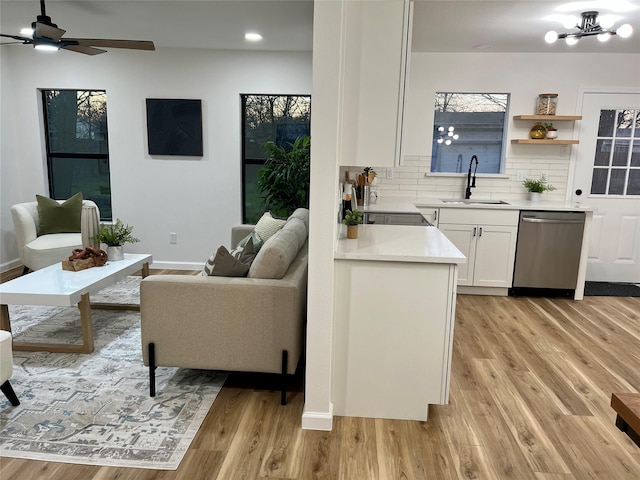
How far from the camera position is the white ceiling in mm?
3244

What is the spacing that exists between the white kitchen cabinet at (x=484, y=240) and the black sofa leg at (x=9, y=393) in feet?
11.8

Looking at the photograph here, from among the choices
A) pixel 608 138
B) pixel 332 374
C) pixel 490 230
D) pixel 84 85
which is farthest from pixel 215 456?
pixel 608 138

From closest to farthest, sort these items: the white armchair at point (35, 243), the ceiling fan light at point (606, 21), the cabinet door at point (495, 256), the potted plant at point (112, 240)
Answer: the ceiling fan light at point (606, 21)
the potted plant at point (112, 240)
the cabinet door at point (495, 256)
the white armchair at point (35, 243)

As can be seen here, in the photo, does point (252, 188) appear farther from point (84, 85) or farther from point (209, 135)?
point (84, 85)

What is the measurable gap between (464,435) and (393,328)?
63cm

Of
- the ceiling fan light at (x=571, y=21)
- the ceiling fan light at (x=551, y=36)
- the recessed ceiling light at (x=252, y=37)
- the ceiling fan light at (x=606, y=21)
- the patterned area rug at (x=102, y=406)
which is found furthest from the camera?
the recessed ceiling light at (x=252, y=37)

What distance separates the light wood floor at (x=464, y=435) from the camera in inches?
80.5

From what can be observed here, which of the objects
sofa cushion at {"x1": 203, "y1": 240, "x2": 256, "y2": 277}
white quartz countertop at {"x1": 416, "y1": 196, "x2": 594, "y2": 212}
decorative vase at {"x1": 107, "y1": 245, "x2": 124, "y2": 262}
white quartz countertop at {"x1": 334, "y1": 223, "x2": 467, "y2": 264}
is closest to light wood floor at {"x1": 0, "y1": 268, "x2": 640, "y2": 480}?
sofa cushion at {"x1": 203, "y1": 240, "x2": 256, "y2": 277}

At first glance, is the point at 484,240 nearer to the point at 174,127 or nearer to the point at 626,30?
the point at 626,30

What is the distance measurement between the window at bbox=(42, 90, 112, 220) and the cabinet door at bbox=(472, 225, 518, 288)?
4.19 m

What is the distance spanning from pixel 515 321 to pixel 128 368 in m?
3.05

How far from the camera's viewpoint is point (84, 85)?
5.16 meters

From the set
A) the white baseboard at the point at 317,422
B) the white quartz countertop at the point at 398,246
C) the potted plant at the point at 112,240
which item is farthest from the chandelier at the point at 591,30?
the potted plant at the point at 112,240

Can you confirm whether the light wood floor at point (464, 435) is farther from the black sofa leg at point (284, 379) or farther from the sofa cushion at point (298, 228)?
the sofa cushion at point (298, 228)
